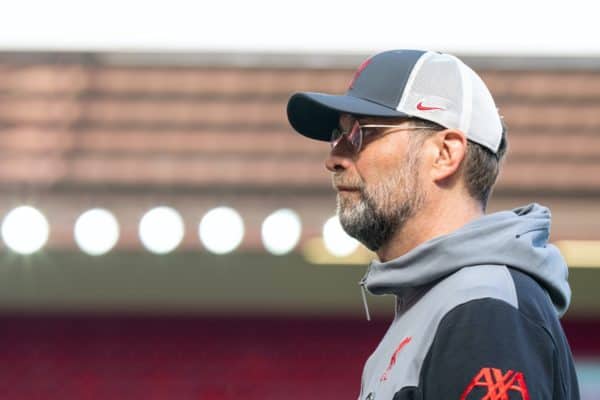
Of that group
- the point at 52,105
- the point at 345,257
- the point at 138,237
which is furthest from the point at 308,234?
the point at 52,105

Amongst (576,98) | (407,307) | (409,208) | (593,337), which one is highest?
(409,208)

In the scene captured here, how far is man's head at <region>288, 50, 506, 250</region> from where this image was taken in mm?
2199

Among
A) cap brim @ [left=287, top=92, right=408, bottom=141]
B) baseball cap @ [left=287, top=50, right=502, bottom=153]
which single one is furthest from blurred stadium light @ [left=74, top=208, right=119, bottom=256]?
baseball cap @ [left=287, top=50, right=502, bottom=153]

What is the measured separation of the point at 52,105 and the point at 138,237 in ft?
3.58

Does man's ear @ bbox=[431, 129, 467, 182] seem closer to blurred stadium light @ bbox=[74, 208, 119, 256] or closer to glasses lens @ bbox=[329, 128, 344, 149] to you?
glasses lens @ bbox=[329, 128, 344, 149]

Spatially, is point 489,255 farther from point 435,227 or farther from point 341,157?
point 341,157

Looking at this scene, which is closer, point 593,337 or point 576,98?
point 576,98

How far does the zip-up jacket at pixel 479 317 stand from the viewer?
1.88 meters

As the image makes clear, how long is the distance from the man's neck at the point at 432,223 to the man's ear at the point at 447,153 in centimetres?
6

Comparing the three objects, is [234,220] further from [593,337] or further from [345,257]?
[593,337]

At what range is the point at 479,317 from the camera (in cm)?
193

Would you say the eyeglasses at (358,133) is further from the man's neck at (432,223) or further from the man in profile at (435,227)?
the man's neck at (432,223)

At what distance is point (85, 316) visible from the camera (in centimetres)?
974

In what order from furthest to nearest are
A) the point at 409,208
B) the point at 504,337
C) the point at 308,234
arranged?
the point at 308,234
the point at 409,208
the point at 504,337
